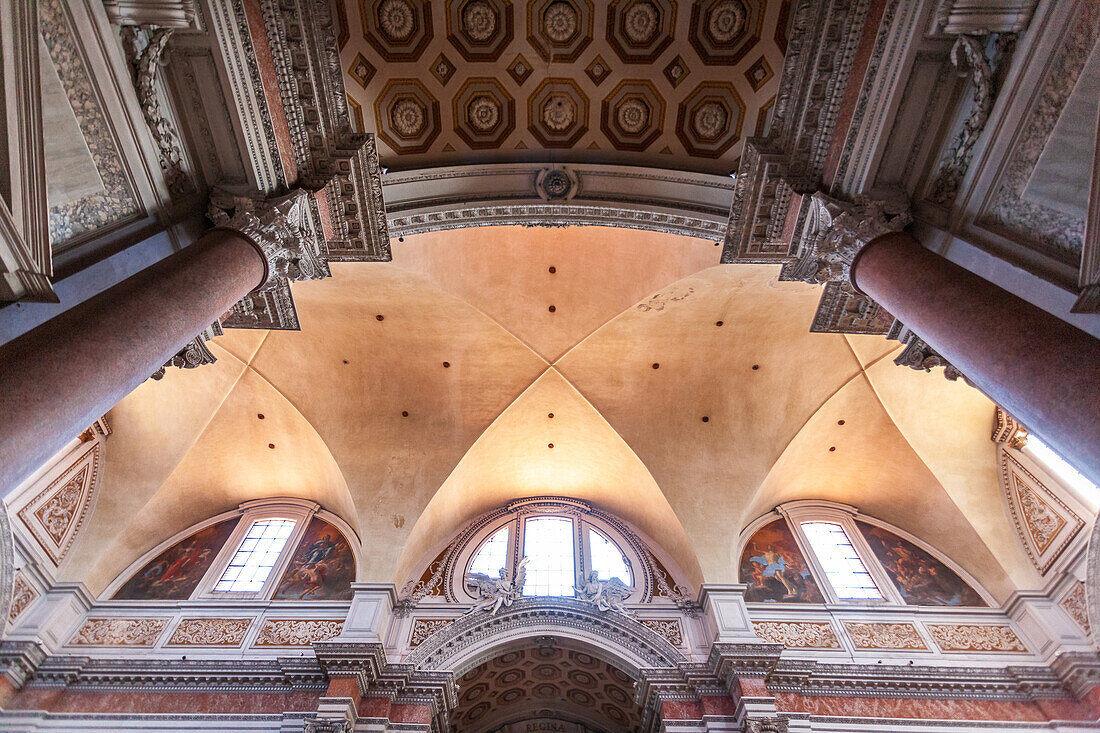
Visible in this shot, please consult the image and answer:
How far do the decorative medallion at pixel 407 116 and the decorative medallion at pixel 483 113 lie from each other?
1.06 ft

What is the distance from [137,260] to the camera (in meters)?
5.66

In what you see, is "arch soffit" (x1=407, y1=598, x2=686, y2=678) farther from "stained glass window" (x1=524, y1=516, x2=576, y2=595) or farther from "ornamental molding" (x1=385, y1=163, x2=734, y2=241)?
"ornamental molding" (x1=385, y1=163, x2=734, y2=241)

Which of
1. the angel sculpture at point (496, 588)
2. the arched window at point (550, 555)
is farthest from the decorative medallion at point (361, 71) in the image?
the arched window at point (550, 555)

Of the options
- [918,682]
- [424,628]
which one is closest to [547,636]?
[424,628]

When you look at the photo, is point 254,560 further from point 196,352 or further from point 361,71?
point 361,71

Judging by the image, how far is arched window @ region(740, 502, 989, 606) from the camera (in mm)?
11570

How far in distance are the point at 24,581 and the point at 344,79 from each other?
9.86 meters

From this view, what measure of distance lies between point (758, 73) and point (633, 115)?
1.57 m

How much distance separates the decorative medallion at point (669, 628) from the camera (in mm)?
10664

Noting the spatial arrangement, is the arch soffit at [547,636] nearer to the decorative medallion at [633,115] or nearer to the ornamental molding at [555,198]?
the ornamental molding at [555,198]

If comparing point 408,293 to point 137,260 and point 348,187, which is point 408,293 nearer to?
point 348,187

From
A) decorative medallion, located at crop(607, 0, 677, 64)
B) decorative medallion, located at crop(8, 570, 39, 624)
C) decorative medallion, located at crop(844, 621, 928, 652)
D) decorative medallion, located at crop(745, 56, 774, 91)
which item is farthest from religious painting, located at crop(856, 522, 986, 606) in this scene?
decorative medallion, located at crop(8, 570, 39, 624)

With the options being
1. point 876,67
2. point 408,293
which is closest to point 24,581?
point 408,293

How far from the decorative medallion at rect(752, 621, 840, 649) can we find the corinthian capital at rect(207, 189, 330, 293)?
29.8 ft
